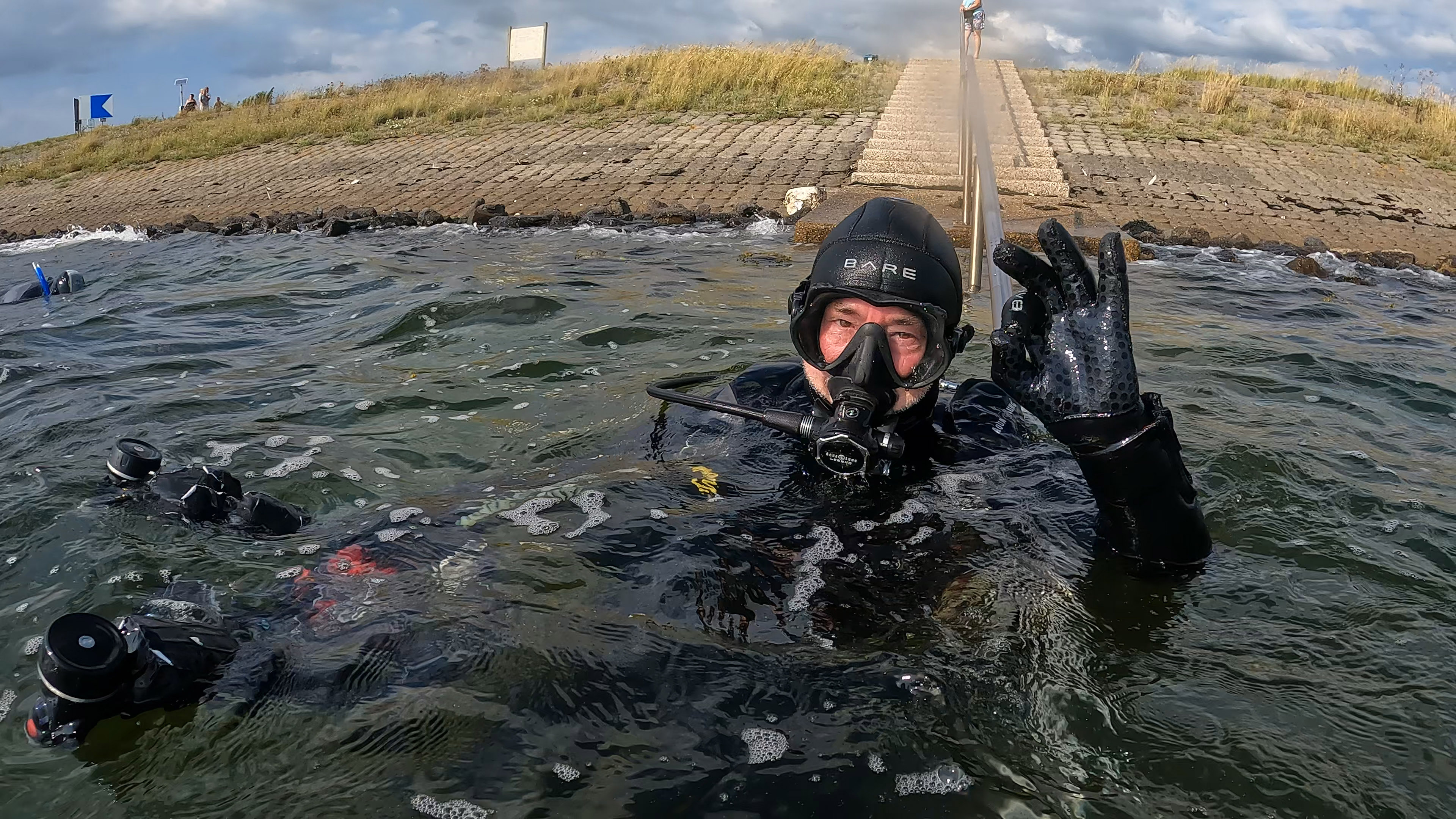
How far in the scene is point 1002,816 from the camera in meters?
2.11

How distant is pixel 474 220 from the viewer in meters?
11.9

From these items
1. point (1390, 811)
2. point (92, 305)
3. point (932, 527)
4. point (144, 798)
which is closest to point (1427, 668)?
point (1390, 811)

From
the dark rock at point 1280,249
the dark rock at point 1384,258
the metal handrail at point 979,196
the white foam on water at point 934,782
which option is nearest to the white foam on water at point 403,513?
the white foam on water at point 934,782

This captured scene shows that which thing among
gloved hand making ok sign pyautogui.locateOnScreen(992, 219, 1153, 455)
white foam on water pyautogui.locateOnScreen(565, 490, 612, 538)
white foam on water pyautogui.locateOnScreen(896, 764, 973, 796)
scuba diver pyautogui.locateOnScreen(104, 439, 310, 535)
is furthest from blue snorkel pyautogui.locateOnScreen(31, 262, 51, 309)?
white foam on water pyautogui.locateOnScreen(896, 764, 973, 796)

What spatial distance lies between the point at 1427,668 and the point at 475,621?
8.34 ft

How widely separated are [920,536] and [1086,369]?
95 cm

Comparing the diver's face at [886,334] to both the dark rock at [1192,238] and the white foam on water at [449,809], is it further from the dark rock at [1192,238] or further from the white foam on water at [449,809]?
the dark rock at [1192,238]

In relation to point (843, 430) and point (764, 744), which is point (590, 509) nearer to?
point (843, 430)

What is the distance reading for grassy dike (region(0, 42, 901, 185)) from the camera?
1841 cm

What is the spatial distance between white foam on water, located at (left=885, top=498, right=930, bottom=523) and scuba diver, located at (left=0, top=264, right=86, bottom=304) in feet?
26.3

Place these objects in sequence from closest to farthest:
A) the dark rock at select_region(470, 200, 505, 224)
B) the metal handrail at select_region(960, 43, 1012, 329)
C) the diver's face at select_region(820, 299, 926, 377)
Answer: the diver's face at select_region(820, 299, 926, 377) < the metal handrail at select_region(960, 43, 1012, 329) < the dark rock at select_region(470, 200, 505, 224)

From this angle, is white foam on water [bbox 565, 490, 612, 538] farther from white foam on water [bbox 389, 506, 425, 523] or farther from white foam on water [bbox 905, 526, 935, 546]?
white foam on water [bbox 905, 526, 935, 546]

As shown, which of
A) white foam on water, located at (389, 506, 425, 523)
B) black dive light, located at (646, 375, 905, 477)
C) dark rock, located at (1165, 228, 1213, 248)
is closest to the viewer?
black dive light, located at (646, 375, 905, 477)

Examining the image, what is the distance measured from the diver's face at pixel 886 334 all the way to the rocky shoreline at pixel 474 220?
8.12m
